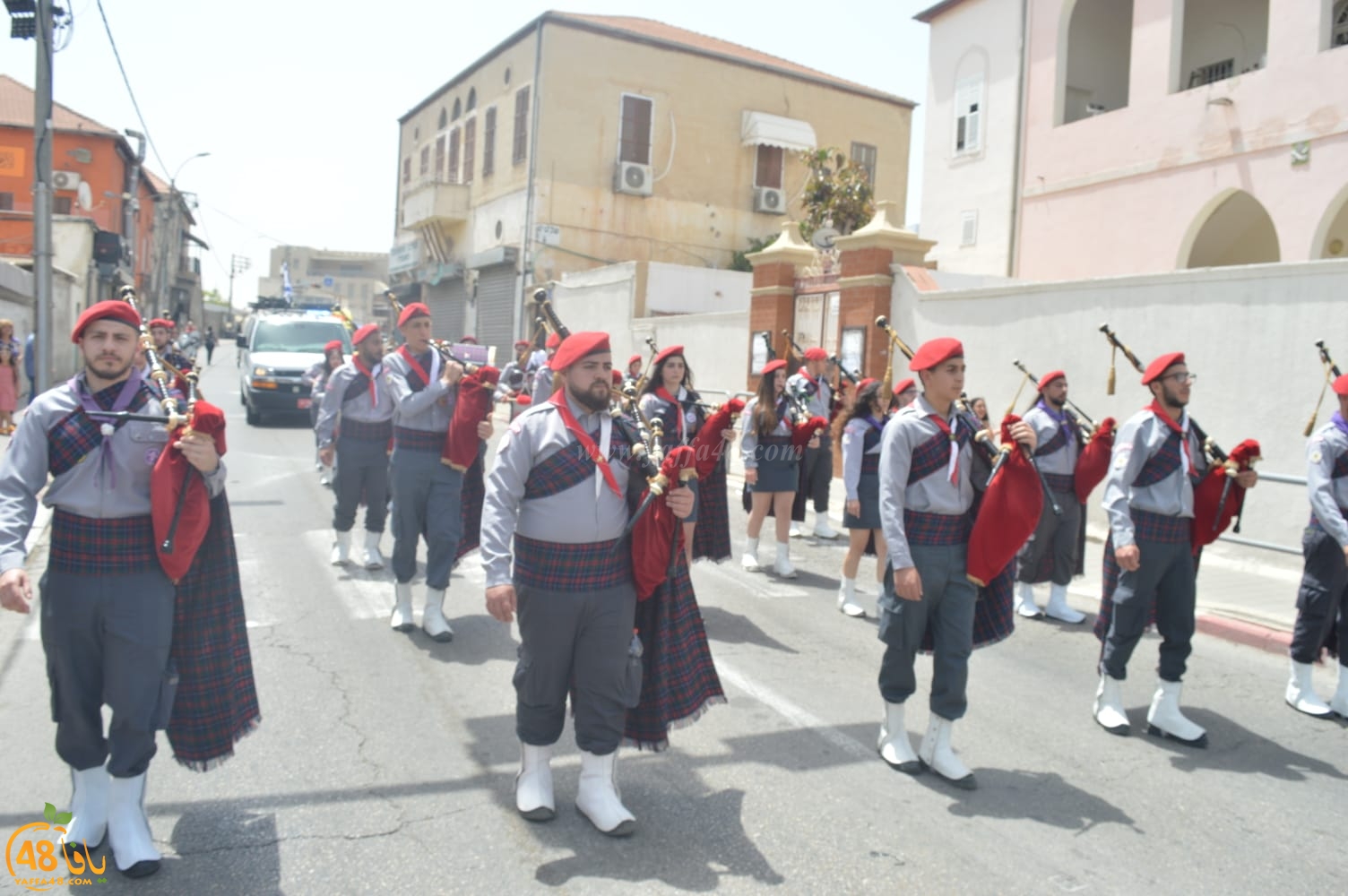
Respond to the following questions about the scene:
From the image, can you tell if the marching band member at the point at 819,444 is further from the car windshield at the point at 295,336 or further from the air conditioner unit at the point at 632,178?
the air conditioner unit at the point at 632,178

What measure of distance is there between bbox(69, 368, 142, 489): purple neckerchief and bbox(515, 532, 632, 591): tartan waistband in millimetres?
1472

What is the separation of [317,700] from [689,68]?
29.8 meters

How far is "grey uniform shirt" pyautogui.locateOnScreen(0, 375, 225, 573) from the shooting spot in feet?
11.7

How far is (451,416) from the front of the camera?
22.3 ft

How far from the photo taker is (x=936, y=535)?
4652mm

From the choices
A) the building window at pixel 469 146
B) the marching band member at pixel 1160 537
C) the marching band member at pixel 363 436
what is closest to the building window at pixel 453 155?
the building window at pixel 469 146

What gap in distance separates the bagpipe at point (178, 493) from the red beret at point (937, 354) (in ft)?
9.34

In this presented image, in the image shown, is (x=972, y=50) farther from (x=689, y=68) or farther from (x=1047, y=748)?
(x=1047, y=748)

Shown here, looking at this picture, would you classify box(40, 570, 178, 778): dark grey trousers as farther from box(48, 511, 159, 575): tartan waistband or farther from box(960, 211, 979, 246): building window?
box(960, 211, 979, 246): building window

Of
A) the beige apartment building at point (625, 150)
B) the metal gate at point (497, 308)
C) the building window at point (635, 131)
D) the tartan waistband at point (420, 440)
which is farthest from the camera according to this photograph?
the metal gate at point (497, 308)

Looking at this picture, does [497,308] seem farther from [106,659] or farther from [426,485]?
[106,659]

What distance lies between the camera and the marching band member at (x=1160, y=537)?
5344 mm

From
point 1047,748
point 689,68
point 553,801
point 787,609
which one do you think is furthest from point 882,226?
point 689,68

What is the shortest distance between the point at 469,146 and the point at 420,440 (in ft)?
104
